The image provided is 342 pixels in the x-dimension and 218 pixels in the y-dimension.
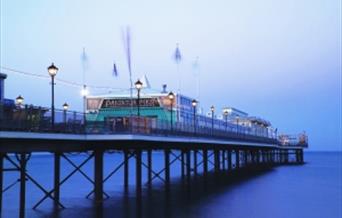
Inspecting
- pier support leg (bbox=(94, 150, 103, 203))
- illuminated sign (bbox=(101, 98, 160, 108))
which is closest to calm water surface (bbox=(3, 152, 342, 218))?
pier support leg (bbox=(94, 150, 103, 203))

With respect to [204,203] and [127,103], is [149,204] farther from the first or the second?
[127,103]

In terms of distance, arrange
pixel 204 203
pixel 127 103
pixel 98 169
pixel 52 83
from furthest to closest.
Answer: pixel 127 103 < pixel 204 203 < pixel 98 169 < pixel 52 83

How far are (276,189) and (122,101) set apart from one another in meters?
16.8

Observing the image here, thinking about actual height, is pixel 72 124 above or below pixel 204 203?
above

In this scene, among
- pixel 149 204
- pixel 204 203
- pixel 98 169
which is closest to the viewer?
pixel 98 169

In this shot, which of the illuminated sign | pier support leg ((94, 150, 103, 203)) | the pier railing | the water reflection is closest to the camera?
the pier railing

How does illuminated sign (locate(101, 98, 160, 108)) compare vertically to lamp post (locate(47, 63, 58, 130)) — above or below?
above

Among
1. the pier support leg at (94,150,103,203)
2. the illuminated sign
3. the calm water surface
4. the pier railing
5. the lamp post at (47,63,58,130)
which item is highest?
the illuminated sign

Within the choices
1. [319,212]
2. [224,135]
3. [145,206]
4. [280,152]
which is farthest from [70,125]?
[280,152]

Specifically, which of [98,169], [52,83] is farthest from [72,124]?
[98,169]

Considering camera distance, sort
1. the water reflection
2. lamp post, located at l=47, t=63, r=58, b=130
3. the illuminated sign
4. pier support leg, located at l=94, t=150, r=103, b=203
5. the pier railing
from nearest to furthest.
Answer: the pier railing → lamp post, located at l=47, t=63, r=58, b=130 → pier support leg, located at l=94, t=150, r=103, b=203 → the water reflection → the illuminated sign

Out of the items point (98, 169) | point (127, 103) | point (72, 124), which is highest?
point (127, 103)

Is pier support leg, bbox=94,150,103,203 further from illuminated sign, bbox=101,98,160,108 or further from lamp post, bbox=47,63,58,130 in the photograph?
illuminated sign, bbox=101,98,160,108

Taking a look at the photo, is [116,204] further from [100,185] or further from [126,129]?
[126,129]
